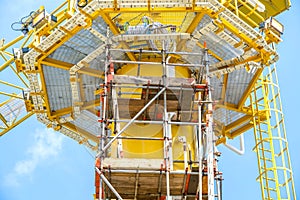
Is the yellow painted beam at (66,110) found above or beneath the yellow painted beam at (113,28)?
beneath

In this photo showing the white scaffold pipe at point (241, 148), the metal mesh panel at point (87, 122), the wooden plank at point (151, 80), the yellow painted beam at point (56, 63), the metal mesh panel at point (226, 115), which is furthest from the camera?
the white scaffold pipe at point (241, 148)

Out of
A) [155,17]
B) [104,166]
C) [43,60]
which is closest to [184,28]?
[155,17]

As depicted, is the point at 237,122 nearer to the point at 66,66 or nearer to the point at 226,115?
the point at 226,115

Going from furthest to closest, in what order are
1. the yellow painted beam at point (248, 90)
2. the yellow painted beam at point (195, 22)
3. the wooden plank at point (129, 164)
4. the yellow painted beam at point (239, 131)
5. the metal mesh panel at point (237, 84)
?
the yellow painted beam at point (239, 131) → the metal mesh panel at point (237, 84) → the yellow painted beam at point (248, 90) → the yellow painted beam at point (195, 22) → the wooden plank at point (129, 164)

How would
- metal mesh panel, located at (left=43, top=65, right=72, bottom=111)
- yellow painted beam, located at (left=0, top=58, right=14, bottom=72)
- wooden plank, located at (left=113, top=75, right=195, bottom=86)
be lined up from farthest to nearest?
yellow painted beam, located at (left=0, top=58, right=14, bottom=72), metal mesh panel, located at (left=43, top=65, right=72, bottom=111), wooden plank, located at (left=113, top=75, right=195, bottom=86)

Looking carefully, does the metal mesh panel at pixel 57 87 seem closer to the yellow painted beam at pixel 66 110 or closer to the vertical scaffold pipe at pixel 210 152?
the yellow painted beam at pixel 66 110

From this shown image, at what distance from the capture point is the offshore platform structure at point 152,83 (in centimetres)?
1706

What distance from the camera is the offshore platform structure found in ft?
56.0

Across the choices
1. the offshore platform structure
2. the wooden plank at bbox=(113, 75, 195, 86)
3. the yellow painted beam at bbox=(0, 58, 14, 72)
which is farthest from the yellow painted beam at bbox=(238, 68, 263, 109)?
the yellow painted beam at bbox=(0, 58, 14, 72)

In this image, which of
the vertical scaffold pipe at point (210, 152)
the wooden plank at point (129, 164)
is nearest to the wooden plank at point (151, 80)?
the vertical scaffold pipe at point (210, 152)

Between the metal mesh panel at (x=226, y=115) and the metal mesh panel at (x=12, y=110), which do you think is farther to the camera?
the metal mesh panel at (x=12, y=110)

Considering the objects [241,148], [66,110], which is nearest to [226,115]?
[241,148]

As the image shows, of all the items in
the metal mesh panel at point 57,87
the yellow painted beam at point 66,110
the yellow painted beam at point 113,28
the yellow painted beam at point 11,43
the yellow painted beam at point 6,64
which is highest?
the yellow painted beam at point 11,43

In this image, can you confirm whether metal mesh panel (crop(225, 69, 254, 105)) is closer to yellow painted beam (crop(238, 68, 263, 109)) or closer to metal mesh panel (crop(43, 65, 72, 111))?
yellow painted beam (crop(238, 68, 263, 109))
